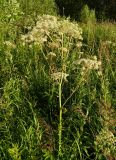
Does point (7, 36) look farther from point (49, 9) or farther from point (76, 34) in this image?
point (49, 9)

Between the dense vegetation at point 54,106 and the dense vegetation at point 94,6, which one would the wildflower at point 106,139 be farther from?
the dense vegetation at point 94,6

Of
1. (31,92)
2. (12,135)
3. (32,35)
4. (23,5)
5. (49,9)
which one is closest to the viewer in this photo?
(12,135)

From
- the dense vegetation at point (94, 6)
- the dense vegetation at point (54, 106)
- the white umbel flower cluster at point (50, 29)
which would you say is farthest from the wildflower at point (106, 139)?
the dense vegetation at point (94, 6)

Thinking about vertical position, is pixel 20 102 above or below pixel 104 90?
below

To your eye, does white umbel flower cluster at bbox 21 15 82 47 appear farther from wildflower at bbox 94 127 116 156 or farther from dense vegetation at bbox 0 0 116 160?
wildflower at bbox 94 127 116 156

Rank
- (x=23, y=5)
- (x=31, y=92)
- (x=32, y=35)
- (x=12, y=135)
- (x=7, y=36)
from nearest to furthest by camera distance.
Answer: (x=12, y=135)
(x=32, y=35)
(x=31, y=92)
(x=7, y=36)
(x=23, y=5)

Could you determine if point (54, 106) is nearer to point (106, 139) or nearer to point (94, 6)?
point (106, 139)

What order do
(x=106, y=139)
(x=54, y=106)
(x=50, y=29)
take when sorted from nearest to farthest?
(x=106, y=139), (x=50, y=29), (x=54, y=106)

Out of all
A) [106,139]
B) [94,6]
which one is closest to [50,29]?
[106,139]

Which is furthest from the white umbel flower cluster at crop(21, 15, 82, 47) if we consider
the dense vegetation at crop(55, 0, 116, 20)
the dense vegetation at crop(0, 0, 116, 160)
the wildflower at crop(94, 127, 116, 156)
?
the dense vegetation at crop(55, 0, 116, 20)

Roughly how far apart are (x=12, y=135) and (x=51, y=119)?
68cm

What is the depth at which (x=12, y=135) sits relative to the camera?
15.5 ft

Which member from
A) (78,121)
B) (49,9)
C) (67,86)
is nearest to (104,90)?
(78,121)

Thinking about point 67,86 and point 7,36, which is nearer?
point 67,86
